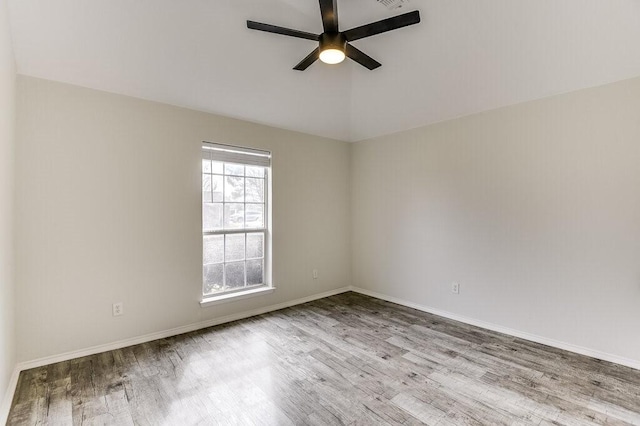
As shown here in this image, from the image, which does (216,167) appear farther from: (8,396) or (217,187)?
(8,396)

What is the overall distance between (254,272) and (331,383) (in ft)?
6.22

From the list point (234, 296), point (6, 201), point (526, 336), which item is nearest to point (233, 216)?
point (234, 296)

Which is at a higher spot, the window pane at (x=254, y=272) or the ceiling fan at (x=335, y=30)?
the ceiling fan at (x=335, y=30)

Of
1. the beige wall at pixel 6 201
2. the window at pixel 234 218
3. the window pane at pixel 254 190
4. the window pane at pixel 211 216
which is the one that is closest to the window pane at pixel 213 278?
the window at pixel 234 218

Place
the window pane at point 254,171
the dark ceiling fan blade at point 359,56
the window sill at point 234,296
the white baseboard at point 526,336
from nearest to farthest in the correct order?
the dark ceiling fan blade at point 359,56
the white baseboard at point 526,336
the window sill at point 234,296
the window pane at point 254,171

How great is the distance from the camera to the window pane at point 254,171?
12.2 ft

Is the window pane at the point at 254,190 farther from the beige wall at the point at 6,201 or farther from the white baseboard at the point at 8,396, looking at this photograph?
the white baseboard at the point at 8,396

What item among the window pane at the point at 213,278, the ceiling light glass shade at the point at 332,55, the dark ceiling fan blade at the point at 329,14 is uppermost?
the dark ceiling fan blade at the point at 329,14

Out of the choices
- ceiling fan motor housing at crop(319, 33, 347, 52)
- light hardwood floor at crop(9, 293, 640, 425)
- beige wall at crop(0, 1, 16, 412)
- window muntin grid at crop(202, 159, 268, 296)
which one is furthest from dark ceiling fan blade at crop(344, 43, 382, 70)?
light hardwood floor at crop(9, 293, 640, 425)

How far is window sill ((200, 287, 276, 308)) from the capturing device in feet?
10.8

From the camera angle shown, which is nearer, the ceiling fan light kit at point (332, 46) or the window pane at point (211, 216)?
the ceiling fan light kit at point (332, 46)

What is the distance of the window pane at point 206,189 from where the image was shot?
3.37m

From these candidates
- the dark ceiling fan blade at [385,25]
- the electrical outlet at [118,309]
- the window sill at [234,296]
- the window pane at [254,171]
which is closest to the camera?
the dark ceiling fan blade at [385,25]

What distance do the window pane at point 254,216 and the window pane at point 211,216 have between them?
34cm
